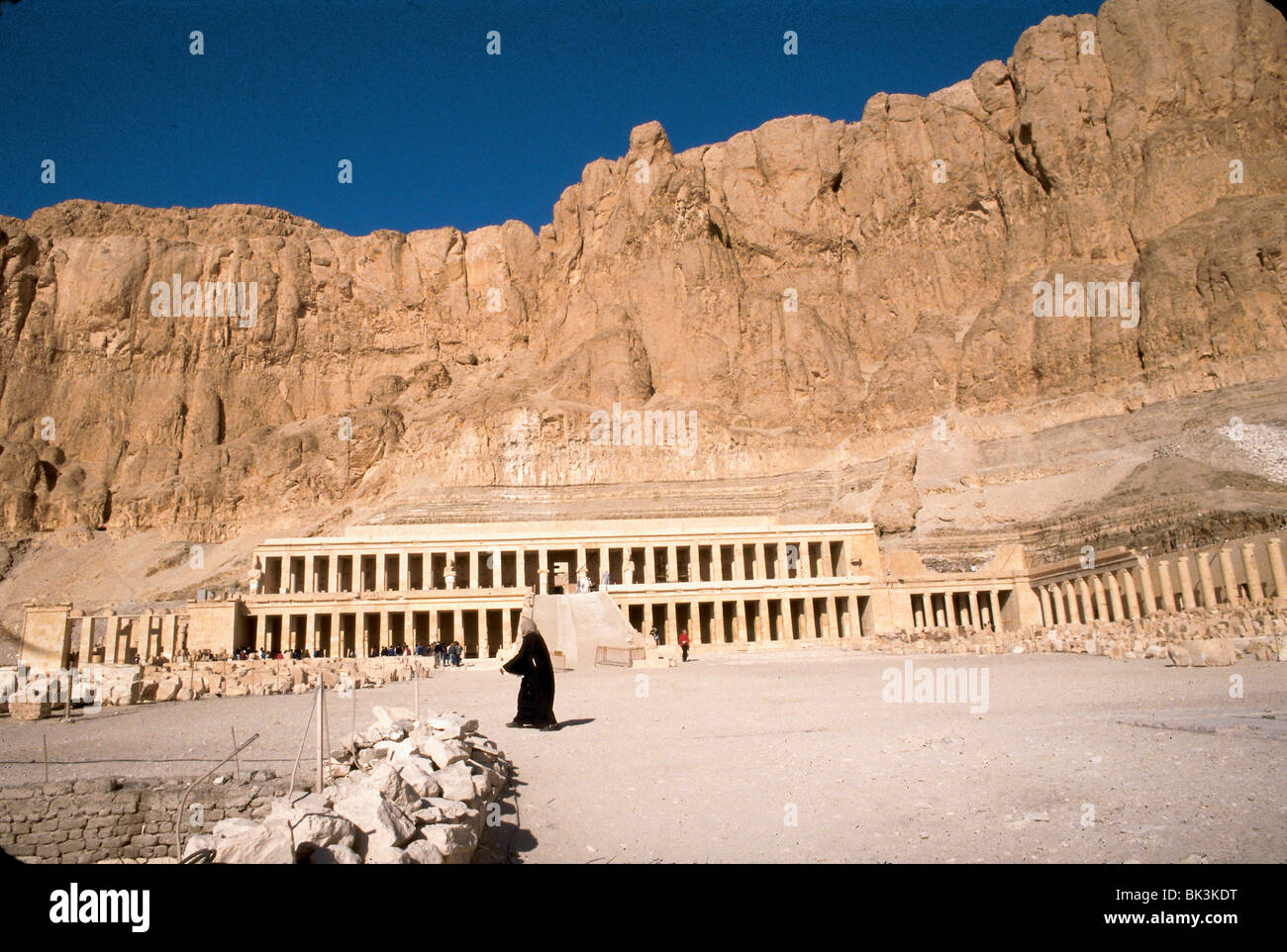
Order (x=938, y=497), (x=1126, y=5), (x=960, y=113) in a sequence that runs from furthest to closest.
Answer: (x=960, y=113) → (x=1126, y=5) → (x=938, y=497)

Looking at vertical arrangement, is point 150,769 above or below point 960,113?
below

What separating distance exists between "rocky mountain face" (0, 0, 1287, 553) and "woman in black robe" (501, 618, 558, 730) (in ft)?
173

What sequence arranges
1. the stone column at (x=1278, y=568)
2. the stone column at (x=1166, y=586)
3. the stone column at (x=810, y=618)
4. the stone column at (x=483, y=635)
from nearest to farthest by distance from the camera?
the stone column at (x=1278, y=568), the stone column at (x=1166, y=586), the stone column at (x=483, y=635), the stone column at (x=810, y=618)

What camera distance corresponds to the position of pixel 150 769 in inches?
410

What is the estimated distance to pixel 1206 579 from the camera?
35031mm

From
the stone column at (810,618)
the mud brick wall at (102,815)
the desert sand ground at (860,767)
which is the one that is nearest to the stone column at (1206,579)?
the desert sand ground at (860,767)

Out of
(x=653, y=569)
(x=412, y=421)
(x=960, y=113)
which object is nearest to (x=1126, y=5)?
(x=960, y=113)

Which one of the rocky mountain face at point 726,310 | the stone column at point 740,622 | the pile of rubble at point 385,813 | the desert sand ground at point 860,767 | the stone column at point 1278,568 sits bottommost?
the stone column at point 740,622

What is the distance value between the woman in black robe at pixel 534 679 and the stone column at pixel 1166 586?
3140 centimetres

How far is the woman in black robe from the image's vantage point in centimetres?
1475

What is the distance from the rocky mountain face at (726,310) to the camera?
242 feet

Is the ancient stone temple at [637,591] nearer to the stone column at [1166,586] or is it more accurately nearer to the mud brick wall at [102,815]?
the stone column at [1166,586]
